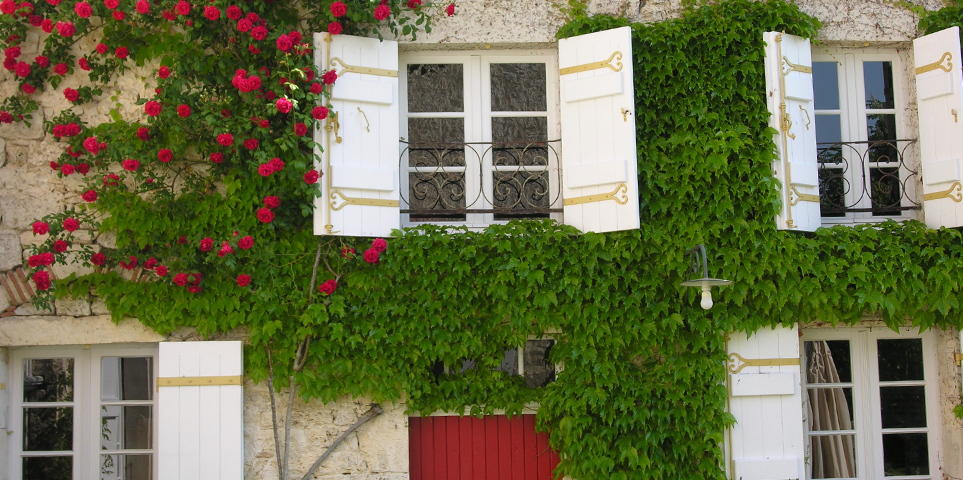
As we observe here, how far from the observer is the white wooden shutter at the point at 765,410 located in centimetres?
436

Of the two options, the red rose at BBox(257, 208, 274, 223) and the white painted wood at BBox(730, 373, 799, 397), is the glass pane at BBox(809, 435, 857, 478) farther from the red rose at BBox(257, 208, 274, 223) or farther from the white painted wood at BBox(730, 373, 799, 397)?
the red rose at BBox(257, 208, 274, 223)

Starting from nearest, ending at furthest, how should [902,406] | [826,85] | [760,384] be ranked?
[760,384] < [902,406] < [826,85]

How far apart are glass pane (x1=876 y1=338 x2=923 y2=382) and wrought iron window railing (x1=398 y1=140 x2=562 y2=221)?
2.22 meters

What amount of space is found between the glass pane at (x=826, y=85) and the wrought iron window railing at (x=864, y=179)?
0.28m

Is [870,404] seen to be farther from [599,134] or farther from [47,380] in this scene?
[47,380]

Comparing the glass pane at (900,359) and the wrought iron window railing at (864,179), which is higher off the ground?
the wrought iron window railing at (864,179)

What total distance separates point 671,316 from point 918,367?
1706mm

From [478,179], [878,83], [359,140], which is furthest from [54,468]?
[878,83]

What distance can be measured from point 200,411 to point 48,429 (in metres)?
1.08

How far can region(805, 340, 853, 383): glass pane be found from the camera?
473cm

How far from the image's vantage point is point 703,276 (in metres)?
3.93

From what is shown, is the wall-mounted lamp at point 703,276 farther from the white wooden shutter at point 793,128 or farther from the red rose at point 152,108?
the red rose at point 152,108

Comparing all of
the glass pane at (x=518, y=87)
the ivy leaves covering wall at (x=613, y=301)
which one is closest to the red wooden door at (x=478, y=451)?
the ivy leaves covering wall at (x=613, y=301)

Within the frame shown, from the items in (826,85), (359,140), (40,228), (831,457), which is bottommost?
(831,457)
